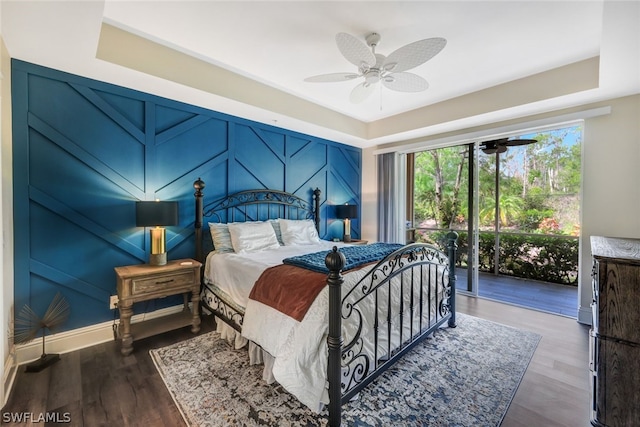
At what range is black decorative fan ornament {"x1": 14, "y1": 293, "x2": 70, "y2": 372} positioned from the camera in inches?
87.7

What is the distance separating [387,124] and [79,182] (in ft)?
14.1

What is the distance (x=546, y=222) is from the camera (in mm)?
5027

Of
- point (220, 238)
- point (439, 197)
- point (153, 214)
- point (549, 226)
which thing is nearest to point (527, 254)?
point (549, 226)

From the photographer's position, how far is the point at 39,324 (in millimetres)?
2285

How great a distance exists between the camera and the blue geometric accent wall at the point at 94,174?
7.75 feet

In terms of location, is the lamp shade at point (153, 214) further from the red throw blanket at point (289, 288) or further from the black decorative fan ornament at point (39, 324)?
the red throw blanket at point (289, 288)

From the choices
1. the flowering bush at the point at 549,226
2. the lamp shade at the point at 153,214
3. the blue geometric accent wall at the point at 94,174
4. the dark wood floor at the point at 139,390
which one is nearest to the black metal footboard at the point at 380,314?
the dark wood floor at the point at 139,390

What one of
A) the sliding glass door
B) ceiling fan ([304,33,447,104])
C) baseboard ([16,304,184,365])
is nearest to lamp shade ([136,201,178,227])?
baseboard ([16,304,184,365])

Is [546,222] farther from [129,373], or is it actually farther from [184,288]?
[129,373]

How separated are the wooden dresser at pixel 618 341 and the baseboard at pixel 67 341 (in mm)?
3914

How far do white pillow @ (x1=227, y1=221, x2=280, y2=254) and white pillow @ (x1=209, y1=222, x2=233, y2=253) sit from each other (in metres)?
0.06

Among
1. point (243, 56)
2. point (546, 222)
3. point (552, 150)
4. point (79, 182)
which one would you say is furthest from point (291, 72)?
point (546, 222)

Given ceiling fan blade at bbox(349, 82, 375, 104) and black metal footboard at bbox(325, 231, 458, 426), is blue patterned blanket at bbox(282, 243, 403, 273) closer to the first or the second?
black metal footboard at bbox(325, 231, 458, 426)

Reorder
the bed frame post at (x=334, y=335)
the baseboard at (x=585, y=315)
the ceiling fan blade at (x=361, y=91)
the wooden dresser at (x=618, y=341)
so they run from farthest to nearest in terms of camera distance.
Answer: the baseboard at (x=585, y=315)
the ceiling fan blade at (x=361, y=91)
the bed frame post at (x=334, y=335)
the wooden dresser at (x=618, y=341)
